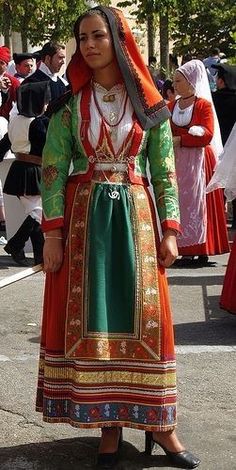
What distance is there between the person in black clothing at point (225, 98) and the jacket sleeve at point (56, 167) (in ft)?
27.2

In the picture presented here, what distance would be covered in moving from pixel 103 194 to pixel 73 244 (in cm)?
23

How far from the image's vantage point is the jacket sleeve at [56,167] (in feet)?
13.1

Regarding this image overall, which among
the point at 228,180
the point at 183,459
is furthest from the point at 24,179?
the point at 183,459

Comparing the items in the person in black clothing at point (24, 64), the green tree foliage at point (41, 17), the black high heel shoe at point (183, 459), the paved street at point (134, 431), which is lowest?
the paved street at point (134, 431)

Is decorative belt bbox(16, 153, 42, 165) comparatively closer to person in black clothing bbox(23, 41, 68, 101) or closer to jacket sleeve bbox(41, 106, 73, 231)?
person in black clothing bbox(23, 41, 68, 101)

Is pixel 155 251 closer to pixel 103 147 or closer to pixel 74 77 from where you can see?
pixel 103 147

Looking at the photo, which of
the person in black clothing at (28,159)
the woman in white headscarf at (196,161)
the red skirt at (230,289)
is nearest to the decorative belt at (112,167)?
the red skirt at (230,289)

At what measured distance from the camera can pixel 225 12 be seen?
26406 millimetres

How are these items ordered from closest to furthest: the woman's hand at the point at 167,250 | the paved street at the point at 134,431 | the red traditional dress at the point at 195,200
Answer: the woman's hand at the point at 167,250
the paved street at the point at 134,431
the red traditional dress at the point at 195,200

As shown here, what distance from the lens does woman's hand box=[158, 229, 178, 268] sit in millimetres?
4047

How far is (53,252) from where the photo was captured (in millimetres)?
3998

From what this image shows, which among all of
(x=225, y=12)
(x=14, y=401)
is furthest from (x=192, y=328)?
(x=225, y=12)

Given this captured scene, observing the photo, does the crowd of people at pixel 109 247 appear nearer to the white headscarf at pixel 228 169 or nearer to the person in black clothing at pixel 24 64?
the white headscarf at pixel 228 169

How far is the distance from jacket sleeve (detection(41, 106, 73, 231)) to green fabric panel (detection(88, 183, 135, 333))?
0.48 ft
